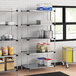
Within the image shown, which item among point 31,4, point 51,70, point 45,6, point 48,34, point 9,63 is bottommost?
point 51,70

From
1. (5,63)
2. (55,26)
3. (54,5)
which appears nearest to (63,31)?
(55,26)

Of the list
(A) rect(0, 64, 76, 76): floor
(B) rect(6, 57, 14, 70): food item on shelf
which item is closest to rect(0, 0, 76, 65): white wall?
(A) rect(0, 64, 76, 76): floor

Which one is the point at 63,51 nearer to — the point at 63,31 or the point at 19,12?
the point at 63,31

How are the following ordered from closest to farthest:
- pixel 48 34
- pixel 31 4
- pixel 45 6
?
pixel 45 6 < pixel 48 34 < pixel 31 4

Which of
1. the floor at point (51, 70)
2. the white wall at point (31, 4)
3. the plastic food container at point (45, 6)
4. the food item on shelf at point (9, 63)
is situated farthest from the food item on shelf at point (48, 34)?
the food item on shelf at point (9, 63)

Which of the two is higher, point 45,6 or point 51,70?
point 45,6

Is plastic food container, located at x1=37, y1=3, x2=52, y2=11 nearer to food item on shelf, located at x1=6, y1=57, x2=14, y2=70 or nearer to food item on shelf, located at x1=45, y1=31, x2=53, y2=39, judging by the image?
food item on shelf, located at x1=45, y1=31, x2=53, y2=39

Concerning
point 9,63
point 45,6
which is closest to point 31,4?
point 45,6

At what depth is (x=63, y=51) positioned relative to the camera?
670cm

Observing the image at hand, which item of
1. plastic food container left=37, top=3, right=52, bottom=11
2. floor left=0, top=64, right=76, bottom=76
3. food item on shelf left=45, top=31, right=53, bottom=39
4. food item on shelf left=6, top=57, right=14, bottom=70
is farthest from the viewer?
food item on shelf left=45, top=31, right=53, bottom=39

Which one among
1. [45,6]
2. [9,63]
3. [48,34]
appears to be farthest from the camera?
[48,34]

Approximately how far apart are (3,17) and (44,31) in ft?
4.13

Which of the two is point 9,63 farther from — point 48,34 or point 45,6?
point 45,6

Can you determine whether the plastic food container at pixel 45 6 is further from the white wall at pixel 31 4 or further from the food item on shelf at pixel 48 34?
the food item on shelf at pixel 48 34
